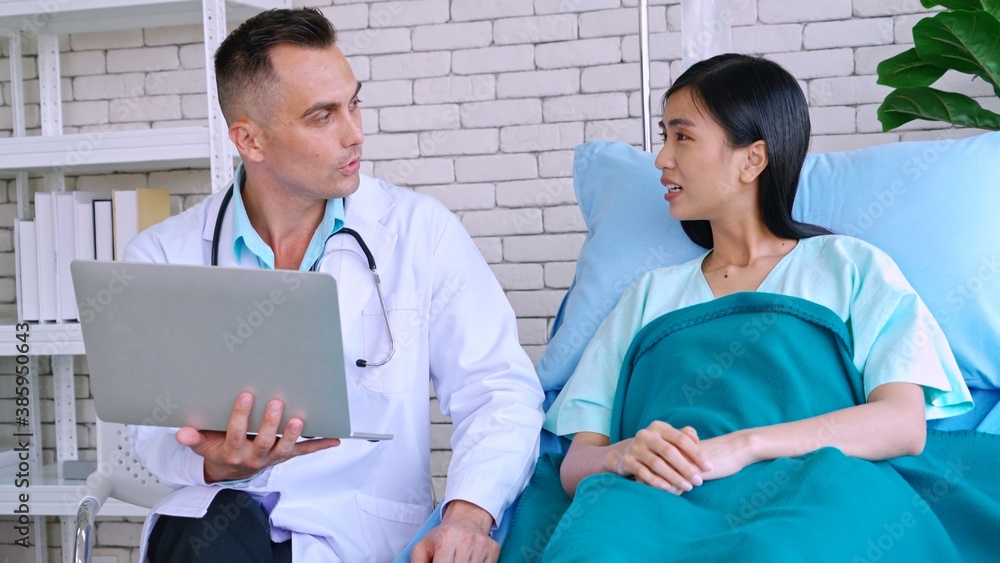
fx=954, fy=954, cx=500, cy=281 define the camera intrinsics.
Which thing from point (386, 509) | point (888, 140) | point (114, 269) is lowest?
point (386, 509)

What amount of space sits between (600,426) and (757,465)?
322 mm

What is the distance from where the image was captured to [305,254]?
1591 mm

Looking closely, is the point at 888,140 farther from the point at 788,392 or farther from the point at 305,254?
the point at 305,254

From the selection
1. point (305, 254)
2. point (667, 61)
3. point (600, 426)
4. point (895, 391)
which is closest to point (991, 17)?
point (667, 61)

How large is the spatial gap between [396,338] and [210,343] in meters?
0.41

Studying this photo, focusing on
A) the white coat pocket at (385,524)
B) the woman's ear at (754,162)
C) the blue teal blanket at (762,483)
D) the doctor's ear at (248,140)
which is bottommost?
the white coat pocket at (385,524)

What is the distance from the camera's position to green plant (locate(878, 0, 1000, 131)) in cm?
200

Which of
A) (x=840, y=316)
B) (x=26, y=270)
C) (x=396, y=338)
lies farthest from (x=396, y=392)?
(x=26, y=270)

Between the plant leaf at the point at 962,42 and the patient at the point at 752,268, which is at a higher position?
the plant leaf at the point at 962,42

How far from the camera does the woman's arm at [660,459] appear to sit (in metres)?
1.20

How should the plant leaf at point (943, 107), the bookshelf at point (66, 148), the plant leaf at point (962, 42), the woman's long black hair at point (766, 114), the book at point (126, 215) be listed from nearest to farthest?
the woman's long black hair at point (766, 114) → the plant leaf at point (962, 42) → the plant leaf at point (943, 107) → the bookshelf at point (66, 148) → the book at point (126, 215)

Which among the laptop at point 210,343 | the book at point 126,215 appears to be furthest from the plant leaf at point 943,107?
the book at point 126,215

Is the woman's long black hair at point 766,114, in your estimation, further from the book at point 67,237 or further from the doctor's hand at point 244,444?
the book at point 67,237

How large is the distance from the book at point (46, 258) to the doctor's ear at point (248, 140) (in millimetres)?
1156
